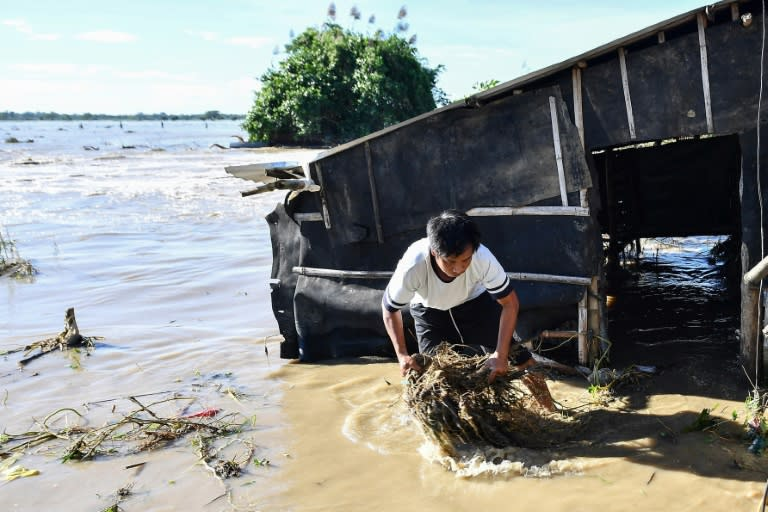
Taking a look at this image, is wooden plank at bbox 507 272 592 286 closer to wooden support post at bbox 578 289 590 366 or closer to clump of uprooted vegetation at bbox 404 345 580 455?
wooden support post at bbox 578 289 590 366

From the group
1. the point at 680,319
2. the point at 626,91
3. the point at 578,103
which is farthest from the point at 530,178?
the point at 680,319

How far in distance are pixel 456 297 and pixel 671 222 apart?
5.16m

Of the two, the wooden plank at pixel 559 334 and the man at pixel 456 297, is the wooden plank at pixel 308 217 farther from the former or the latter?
the wooden plank at pixel 559 334

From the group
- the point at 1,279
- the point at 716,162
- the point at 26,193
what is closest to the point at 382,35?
the point at 26,193

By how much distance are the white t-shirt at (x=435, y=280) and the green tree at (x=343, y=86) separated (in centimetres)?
2134

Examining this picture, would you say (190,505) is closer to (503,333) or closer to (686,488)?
(503,333)

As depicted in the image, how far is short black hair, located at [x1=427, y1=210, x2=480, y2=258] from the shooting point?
3.78m

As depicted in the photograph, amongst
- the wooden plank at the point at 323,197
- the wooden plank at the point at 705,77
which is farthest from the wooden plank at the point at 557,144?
the wooden plank at the point at 323,197

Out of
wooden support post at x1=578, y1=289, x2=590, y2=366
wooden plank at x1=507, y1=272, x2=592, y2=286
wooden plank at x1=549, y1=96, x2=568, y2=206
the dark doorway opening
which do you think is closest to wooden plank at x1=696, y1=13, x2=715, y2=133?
wooden plank at x1=549, y1=96, x2=568, y2=206

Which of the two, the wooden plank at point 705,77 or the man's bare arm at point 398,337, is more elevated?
the wooden plank at point 705,77

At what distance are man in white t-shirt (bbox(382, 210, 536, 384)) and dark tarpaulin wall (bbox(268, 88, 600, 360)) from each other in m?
1.05

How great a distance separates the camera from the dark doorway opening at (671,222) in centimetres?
728

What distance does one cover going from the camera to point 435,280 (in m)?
4.28

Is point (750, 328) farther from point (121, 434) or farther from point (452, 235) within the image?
point (121, 434)
